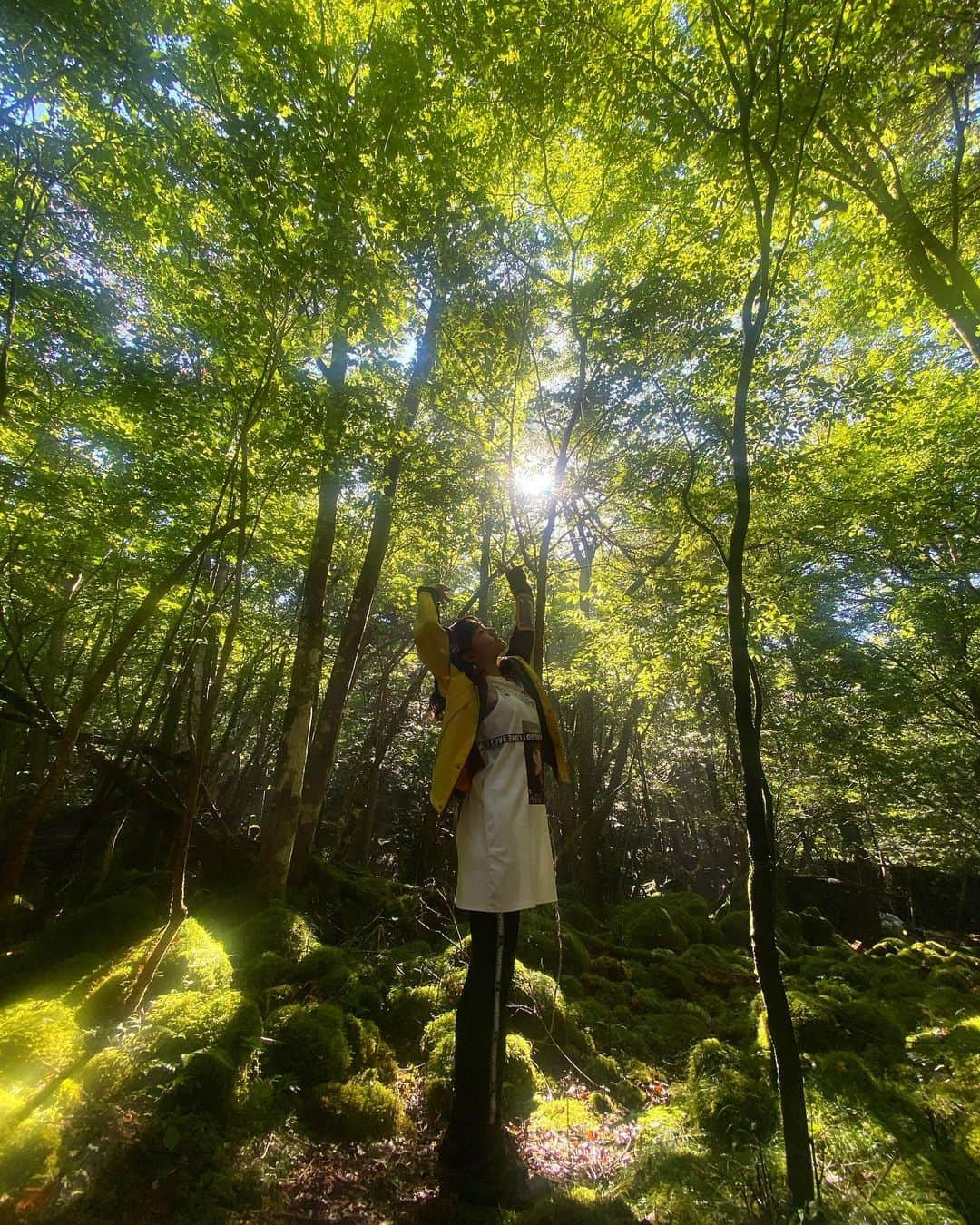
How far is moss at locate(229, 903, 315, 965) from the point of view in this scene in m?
4.71

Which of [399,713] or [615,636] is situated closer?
[615,636]

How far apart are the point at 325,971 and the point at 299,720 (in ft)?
9.42

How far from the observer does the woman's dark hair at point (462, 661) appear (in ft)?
9.30

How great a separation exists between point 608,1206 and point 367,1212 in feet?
3.33

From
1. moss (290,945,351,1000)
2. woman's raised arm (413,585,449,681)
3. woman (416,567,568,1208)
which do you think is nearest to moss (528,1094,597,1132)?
woman (416,567,568,1208)

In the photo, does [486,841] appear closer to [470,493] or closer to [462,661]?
[462,661]

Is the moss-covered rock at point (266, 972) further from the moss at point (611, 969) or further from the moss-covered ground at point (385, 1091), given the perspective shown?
the moss at point (611, 969)

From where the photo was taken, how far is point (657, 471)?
6.71 metres

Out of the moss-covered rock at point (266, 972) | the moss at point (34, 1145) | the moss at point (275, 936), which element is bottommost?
the moss at point (34, 1145)

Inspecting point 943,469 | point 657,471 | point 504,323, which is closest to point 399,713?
point 657,471

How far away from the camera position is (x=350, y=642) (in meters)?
7.65

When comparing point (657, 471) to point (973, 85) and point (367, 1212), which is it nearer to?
point (973, 85)

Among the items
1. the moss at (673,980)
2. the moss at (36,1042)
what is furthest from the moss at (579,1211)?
the moss at (673,980)

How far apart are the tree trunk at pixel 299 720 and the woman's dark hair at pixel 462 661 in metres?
3.70
